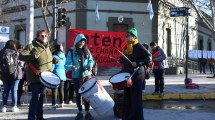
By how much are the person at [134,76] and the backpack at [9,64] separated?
9.94 feet

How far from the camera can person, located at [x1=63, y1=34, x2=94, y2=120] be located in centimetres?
844

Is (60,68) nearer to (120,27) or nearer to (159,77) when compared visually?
(159,77)

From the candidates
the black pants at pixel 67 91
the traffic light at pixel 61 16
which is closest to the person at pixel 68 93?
the black pants at pixel 67 91

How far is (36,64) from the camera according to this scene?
766 centimetres

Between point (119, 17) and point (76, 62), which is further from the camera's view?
point (119, 17)

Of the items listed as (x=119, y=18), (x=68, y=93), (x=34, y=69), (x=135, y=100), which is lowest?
(x=68, y=93)

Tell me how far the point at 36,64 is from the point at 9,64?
199cm

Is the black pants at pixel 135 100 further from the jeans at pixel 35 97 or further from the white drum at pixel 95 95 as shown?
the jeans at pixel 35 97

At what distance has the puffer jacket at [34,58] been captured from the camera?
7.48m

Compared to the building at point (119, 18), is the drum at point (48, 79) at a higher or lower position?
lower

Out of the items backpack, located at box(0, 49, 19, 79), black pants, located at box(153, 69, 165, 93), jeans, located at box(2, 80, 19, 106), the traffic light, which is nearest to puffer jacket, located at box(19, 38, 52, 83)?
backpack, located at box(0, 49, 19, 79)

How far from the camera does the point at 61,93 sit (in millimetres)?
10352

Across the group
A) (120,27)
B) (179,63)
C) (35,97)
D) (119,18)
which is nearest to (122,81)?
(35,97)

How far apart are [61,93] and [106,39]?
595 centimetres
